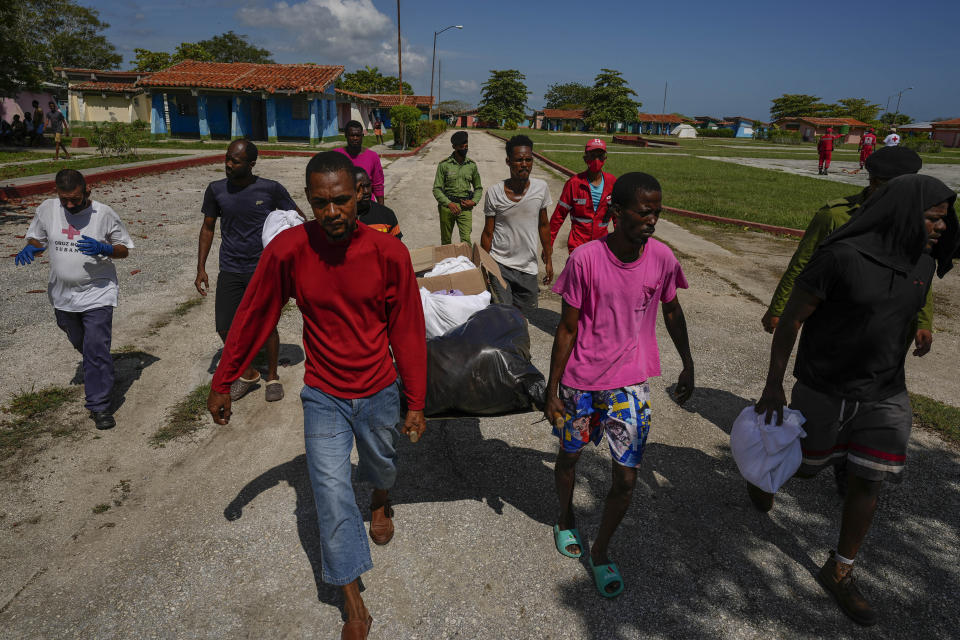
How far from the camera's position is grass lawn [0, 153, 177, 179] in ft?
53.8

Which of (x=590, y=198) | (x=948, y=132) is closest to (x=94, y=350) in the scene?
(x=590, y=198)

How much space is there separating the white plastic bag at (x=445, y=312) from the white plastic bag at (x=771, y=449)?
5.73 feet

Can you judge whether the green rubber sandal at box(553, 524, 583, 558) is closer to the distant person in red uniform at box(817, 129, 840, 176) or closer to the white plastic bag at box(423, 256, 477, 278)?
the white plastic bag at box(423, 256, 477, 278)

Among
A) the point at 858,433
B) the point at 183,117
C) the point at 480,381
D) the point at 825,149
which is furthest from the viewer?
the point at 183,117

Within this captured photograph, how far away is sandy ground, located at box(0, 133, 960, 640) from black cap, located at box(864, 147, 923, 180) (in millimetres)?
2011

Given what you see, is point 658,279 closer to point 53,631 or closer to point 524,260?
point 524,260

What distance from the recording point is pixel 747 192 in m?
18.2

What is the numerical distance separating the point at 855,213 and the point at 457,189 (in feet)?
15.4

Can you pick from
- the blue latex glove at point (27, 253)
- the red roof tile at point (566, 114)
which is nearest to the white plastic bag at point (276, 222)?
the blue latex glove at point (27, 253)

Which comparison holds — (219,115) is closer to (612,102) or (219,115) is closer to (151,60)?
(151,60)

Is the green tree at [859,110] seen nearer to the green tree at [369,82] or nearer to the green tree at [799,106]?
the green tree at [799,106]

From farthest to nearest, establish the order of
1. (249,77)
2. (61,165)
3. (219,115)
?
(219,115) → (249,77) → (61,165)

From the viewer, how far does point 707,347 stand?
6.07m


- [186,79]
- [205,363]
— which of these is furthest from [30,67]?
[205,363]
